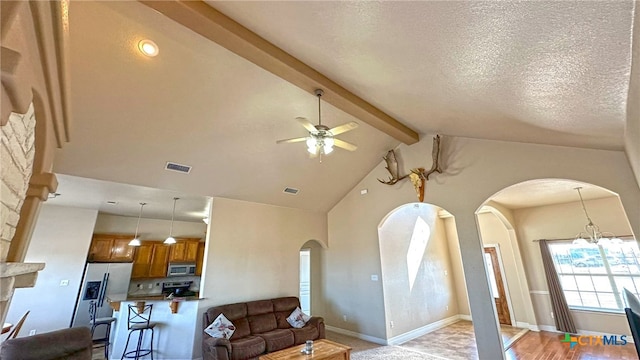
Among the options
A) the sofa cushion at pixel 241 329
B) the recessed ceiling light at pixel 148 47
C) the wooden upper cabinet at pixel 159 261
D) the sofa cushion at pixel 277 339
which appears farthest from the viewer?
the wooden upper cabinet at pixel 159 261

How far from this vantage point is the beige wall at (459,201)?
129 inches

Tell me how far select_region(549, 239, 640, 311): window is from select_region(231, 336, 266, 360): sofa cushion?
23.1ft

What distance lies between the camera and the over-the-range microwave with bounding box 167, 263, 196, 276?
23.3 ft

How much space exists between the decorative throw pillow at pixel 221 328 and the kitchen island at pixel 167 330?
1.45ft

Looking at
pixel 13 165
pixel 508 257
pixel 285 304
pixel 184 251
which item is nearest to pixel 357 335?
pixel 285 304

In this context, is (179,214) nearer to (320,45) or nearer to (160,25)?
(160,25)

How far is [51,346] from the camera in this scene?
8.91 ft

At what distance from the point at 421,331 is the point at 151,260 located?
7176 mm

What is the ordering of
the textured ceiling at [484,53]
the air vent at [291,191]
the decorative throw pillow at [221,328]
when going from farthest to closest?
the air vent at [291,191]
the decorative throw pillow at [221,328]
the textured ceiling at [484,53]

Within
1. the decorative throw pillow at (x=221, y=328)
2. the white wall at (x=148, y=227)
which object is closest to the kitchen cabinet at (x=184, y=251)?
the white wall at (x=148, y=227)

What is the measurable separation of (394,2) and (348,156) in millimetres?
3744

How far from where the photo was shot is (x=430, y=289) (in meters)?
6.58

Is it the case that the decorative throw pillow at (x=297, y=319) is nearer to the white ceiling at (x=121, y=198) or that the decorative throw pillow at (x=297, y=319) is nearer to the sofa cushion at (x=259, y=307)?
the sofa cushion at (x=259, y=307)

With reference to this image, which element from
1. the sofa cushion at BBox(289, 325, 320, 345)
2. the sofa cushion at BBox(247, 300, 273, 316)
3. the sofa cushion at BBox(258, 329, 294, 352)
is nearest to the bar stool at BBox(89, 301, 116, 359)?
the sofa cushion at BBox(247, 300, 273, 316)
